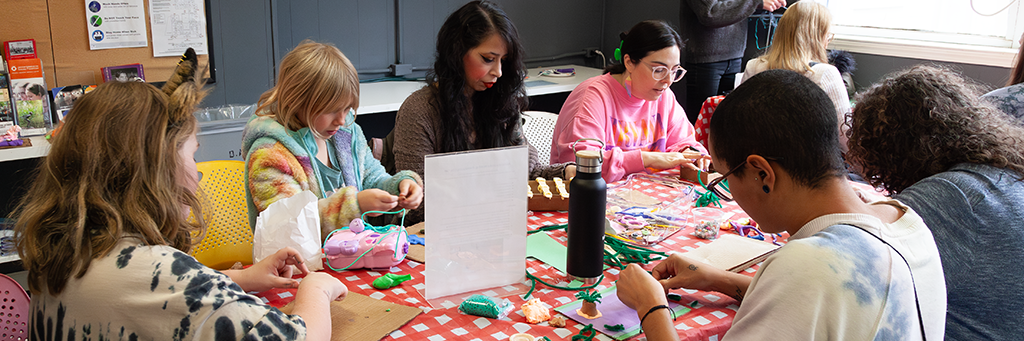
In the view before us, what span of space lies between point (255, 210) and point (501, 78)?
92 cm

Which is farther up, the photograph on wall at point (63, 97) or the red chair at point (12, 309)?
the photograph on wall at point (63, 97)

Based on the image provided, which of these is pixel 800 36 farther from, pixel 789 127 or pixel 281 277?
pixel 281 277

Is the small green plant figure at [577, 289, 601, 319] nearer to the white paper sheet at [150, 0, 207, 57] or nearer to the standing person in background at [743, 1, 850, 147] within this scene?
the standing person in background at [743, 1, 850, 147]

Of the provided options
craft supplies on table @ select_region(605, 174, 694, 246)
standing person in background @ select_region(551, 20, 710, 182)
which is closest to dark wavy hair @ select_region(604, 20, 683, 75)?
standing person in background @ select_region(551, 20, 710, 182)

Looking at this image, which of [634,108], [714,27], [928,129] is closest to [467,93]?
[634,108]

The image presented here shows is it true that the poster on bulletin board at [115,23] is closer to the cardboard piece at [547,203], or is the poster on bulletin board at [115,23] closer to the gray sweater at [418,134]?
the gray sweater at [418,134]

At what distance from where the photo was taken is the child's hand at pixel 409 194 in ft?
5.64

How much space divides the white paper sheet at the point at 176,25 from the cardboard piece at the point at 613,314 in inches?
104

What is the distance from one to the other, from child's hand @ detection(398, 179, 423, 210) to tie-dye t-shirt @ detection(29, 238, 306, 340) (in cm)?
81

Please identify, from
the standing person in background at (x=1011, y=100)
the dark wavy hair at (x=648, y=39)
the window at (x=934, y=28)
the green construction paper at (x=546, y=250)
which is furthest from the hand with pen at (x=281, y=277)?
the window at (x=934, y=28)

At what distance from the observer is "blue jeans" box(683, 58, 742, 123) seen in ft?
14.3

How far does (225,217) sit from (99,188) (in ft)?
3.21

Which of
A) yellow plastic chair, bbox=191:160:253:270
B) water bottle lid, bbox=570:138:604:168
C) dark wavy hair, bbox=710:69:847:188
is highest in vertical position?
dark wavy hair, bbox=710:69:847:188

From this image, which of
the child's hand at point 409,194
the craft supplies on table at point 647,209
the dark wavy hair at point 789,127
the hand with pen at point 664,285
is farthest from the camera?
the child's hand at point 409,194
